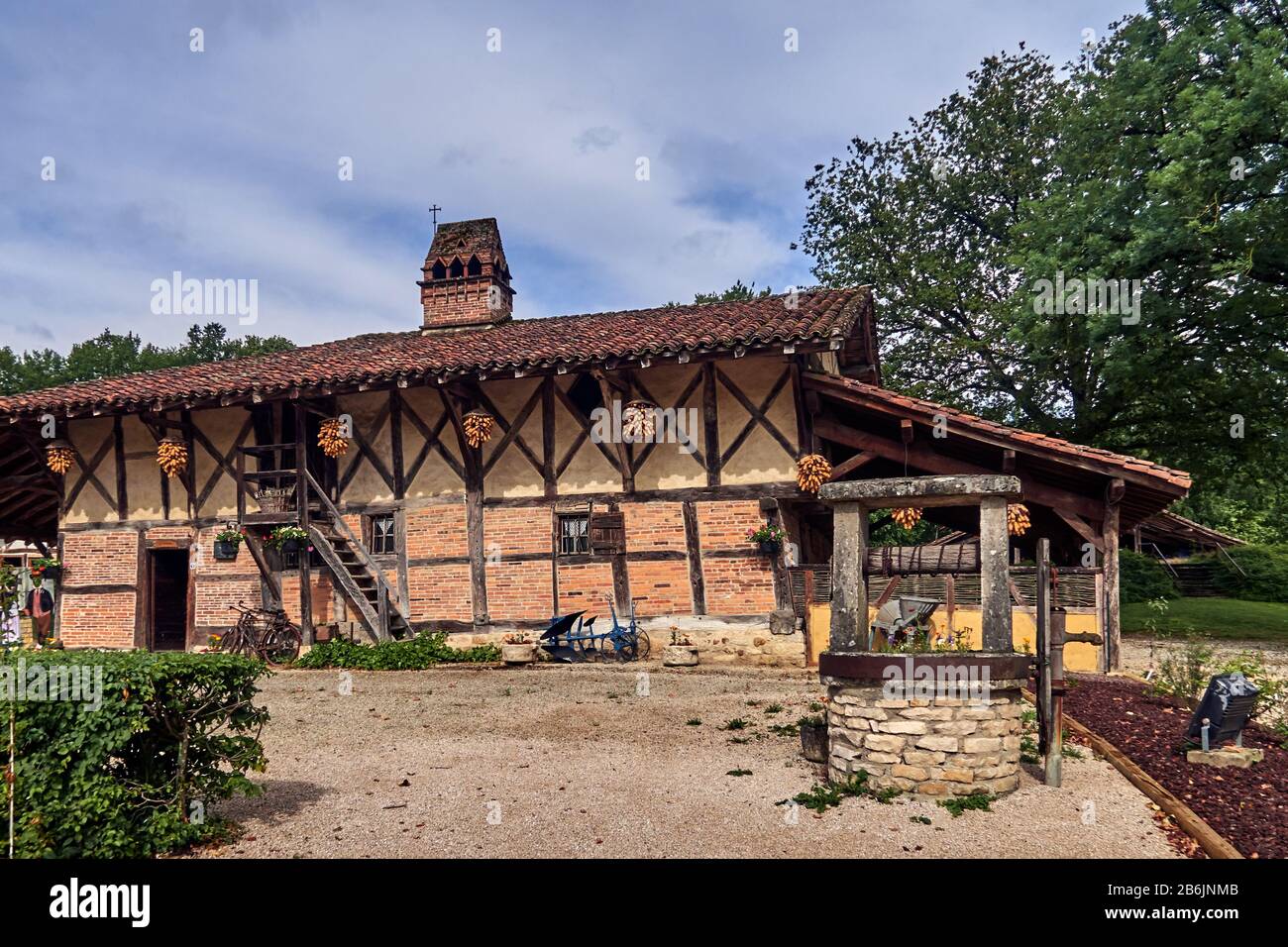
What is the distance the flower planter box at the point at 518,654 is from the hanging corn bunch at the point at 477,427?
3227mm

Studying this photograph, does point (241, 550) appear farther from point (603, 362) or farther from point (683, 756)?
point (683, 756)

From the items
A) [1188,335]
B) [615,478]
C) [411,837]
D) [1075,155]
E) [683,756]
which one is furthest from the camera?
[1075,155]

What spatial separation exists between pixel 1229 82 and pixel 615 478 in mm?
12166

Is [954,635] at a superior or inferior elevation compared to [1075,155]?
inferior

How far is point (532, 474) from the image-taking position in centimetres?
1284

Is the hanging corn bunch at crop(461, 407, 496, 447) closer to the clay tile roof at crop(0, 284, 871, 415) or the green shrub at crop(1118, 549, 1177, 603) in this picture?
the clay tile roof at crop(0, 284, 871, 415)

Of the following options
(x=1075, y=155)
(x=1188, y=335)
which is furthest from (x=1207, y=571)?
(x=1075, y=155)

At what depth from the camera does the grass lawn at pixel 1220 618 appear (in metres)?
16.3

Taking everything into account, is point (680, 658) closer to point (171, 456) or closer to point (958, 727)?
point (958, 727)

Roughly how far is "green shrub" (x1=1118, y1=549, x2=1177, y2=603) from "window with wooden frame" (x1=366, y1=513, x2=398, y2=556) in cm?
1950

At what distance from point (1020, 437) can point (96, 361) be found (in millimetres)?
50044

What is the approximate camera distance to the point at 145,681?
449cm

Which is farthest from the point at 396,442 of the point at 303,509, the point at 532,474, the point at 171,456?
the point at 171,456

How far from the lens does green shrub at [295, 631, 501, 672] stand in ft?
40.4
